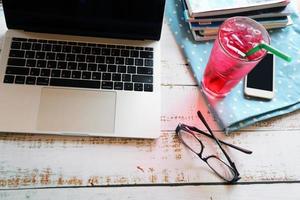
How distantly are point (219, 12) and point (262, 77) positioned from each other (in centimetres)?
16

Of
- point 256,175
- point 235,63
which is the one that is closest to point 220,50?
point 235,63

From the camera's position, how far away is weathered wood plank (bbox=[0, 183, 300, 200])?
63 cm

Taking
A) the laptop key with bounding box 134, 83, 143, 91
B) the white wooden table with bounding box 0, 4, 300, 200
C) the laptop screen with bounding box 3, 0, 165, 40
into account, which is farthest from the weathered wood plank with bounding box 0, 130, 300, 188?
the laptop screen with bounding box 3, 0, 165, 40

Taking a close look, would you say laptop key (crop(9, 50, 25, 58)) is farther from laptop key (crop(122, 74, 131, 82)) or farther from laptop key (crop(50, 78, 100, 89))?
laptop key (crop(122, 74, 131, 82))

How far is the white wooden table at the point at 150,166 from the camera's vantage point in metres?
0.64

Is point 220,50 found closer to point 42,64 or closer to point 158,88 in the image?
point 158,88

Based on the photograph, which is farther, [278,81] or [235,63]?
[278,81]

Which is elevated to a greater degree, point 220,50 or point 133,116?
point 220,50

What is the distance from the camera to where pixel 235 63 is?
682 millimetres

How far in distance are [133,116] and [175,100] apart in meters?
0.10

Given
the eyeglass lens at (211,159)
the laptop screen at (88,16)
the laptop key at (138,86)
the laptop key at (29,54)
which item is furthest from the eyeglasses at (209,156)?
the laptop key at (29,54)

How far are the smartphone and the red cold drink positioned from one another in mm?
47

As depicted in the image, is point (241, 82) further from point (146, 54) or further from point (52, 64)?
point (52, 64)

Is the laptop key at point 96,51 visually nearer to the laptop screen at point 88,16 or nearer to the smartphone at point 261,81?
the laptop screen at point 88,16
